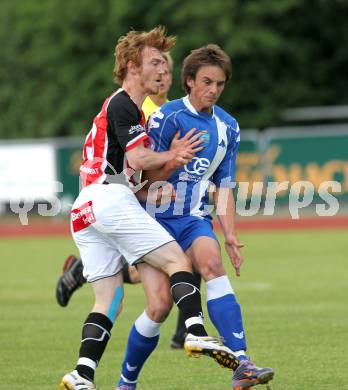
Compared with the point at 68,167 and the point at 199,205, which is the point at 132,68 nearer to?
the point at 199,205

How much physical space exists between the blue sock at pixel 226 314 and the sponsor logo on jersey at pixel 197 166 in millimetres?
664

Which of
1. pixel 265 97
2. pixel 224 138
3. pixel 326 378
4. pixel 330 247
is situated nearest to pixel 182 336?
pixel 326 378

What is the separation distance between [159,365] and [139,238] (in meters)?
1.82

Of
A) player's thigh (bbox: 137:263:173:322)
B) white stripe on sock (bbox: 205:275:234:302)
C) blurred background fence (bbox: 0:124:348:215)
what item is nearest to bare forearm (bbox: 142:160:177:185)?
player's thigh (bbox: 137:263:173:322)

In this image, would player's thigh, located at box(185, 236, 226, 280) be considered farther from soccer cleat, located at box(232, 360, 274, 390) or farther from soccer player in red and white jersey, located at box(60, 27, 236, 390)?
soccer cleat, located at box(232, 360, 274, 390)

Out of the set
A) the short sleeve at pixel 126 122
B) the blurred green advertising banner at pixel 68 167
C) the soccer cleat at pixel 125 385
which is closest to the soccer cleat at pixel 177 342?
the soccer cleat at pixel 125 385

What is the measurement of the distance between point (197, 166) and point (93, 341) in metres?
1.23

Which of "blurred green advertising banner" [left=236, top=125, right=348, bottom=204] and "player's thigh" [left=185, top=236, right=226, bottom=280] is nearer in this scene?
"player's thigh" [left=185, top=236, right=226, bottom=280]

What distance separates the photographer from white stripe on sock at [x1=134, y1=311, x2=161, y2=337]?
6477 mm

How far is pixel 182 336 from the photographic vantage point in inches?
337

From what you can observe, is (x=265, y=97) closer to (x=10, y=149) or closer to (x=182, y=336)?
(x=10, y=149)

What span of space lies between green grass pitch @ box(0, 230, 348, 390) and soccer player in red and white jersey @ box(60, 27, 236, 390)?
753 mm

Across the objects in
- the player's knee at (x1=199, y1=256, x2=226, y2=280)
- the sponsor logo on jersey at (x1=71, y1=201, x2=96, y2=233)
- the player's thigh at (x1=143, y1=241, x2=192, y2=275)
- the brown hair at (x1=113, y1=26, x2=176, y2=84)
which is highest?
the brown hair at (x1=113, y1=26, x2=176, y2=84)

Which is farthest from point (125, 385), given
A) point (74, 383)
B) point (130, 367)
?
point (74, 383)
